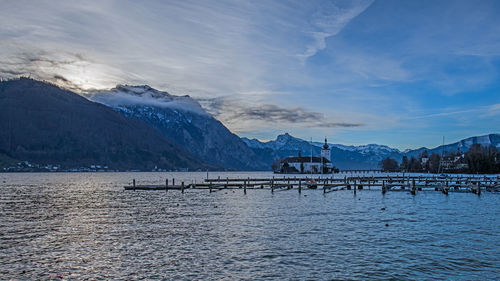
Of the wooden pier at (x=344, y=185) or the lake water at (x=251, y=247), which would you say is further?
the wooden pier at (x=344, y=185)

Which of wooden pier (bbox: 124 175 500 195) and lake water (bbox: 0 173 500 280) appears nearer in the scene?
lake water (bbox: 0 173 500 280)

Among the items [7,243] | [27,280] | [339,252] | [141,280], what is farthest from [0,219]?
[339,252]

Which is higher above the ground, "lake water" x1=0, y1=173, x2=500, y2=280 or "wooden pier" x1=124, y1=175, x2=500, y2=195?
"wooden pier" x1=124, y1=175, x2=500, y2=195

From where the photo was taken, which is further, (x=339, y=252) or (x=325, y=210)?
(x=325, y=210)

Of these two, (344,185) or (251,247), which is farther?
(344,185)

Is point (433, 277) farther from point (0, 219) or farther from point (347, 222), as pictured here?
point (0, 219)

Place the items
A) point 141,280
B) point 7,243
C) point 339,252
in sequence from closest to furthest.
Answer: point 141,280, point 339,252, point 7,243

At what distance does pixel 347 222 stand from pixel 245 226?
1068 cm

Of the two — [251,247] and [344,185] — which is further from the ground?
[344,185]

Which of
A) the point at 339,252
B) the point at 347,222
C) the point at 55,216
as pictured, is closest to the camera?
the point at 339,252

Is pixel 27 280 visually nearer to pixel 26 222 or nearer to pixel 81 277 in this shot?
pixel 81 277

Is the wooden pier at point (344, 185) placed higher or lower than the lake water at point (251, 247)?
higher

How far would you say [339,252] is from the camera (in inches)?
1011

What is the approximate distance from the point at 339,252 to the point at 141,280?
13.0 metres
